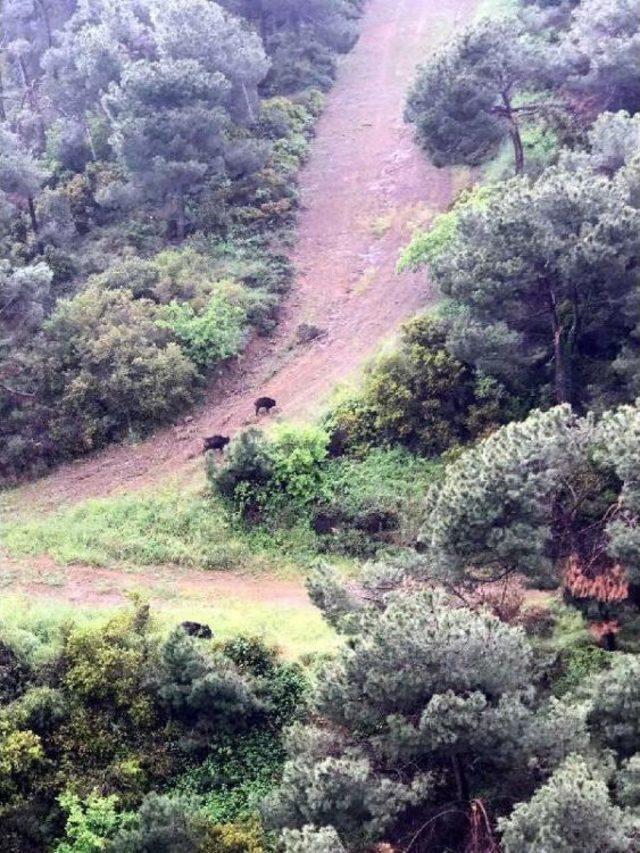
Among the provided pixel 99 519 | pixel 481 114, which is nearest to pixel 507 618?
pixel 99 519

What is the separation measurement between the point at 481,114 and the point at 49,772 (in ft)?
95.1

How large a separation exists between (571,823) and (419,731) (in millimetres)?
3099

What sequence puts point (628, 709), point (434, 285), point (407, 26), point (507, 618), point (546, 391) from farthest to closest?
point (407, 26) < point (434, 285) < point (546, 391) < point (507, 618) < point (628, 709)

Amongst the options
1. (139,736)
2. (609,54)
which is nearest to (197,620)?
(139,736)

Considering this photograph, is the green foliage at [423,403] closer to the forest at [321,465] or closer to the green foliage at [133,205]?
the forest at [321,465]

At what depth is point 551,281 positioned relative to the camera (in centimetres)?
2827

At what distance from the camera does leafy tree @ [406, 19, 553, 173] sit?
1489 inches

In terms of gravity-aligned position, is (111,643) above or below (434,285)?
below

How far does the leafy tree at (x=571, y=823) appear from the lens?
47.5 ft

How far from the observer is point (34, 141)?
49.0m

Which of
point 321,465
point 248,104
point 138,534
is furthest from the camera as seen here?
point 248,104

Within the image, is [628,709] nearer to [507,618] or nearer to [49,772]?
[507,618]

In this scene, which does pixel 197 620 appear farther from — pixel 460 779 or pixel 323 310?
pixel 323 310

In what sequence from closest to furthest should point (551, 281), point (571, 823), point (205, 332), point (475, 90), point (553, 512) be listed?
point (571, 823) → point (553, 512) → point (551, 281) → point (205, 332) → point (475, 90)
